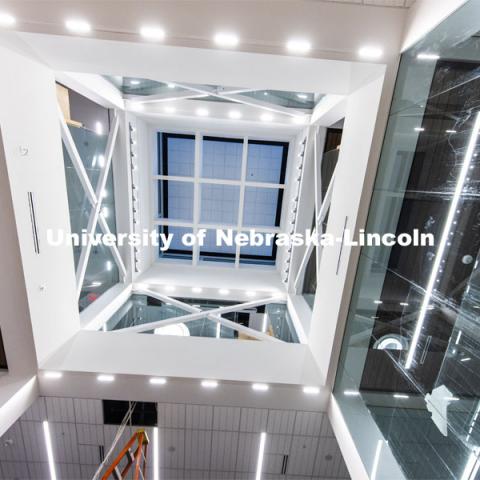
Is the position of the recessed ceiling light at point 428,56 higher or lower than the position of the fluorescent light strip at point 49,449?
higher

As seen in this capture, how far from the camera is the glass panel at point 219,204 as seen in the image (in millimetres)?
6828

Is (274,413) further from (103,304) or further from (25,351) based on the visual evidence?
(103,304)

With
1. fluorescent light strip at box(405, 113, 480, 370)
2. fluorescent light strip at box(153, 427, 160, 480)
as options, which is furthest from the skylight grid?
fluorescent light strip at box(405, 113, 480, 370)

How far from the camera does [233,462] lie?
3.89 metres

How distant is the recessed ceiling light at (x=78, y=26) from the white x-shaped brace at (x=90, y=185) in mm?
1654

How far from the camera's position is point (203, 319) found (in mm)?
4992

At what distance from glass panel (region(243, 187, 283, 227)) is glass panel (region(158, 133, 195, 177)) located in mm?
1650

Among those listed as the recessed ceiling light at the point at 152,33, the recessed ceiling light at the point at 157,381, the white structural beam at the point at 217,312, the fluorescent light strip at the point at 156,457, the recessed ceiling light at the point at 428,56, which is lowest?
the fluorescent light strip at the point at 156,457

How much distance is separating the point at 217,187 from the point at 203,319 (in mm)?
3487

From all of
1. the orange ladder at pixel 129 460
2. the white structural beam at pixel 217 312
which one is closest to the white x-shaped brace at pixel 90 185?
the white structural beam at pixel 217 312

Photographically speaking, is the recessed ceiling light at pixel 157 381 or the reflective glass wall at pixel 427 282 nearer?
the reflective glass wall at pixel 427 282

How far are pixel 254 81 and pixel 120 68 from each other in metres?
1.42

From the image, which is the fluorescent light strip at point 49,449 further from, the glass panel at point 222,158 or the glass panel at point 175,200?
the glass panel at point 222,158

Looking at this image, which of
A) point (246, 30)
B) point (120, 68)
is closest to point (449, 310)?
point (246, 30)
